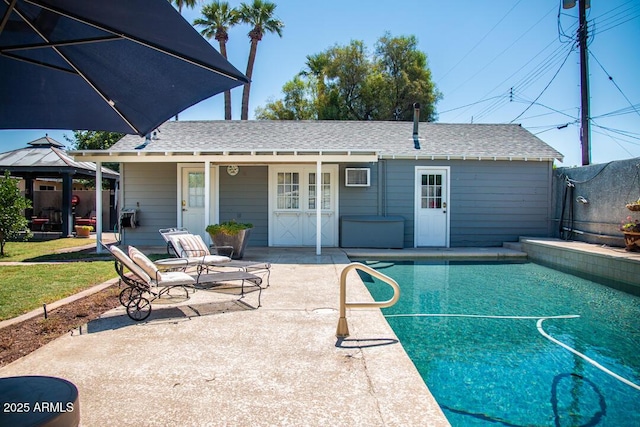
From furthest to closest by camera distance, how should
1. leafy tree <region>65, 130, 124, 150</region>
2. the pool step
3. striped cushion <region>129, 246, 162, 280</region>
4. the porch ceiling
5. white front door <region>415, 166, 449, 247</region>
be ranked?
leafy tree <region>65, 130, 124, 150</region>, white front door <region>415, 166, 449, 247</region>, the pool step, the porch ceiling, striped cushion <region>129, 246, 162, 280</region>

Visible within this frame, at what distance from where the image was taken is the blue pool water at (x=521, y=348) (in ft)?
9.81

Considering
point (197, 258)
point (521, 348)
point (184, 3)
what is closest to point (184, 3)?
point (184, 3)

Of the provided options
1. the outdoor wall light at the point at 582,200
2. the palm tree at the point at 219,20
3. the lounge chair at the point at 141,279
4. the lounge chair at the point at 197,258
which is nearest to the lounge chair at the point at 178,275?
the lounge chair at the point at 141,279

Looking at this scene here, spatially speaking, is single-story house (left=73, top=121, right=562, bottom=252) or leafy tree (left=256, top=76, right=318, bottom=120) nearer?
single-story house (left=73, top=121, right=562, bottom=252)

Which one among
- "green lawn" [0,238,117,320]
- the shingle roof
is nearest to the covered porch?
the shingle roof

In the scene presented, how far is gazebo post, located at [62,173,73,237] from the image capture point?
13.8 meters

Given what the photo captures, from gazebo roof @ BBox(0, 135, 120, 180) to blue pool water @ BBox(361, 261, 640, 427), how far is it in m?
11.5

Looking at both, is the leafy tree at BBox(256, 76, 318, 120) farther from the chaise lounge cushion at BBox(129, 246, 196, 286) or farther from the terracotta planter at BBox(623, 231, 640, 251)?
the chaise lounge cushion at BBox(129, 246, 196, 286)

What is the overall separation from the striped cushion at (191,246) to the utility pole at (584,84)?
1150 cm

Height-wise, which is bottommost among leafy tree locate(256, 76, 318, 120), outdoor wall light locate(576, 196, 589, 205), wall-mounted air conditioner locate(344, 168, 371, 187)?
outdoor wall light locate(576, 196, 589, 205)

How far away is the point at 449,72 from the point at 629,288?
891 inches

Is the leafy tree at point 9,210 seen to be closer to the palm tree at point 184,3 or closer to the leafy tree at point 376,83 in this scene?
the palm tree at point 184,3

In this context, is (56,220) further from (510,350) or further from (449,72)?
(449,72)

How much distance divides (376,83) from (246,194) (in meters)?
17.9
